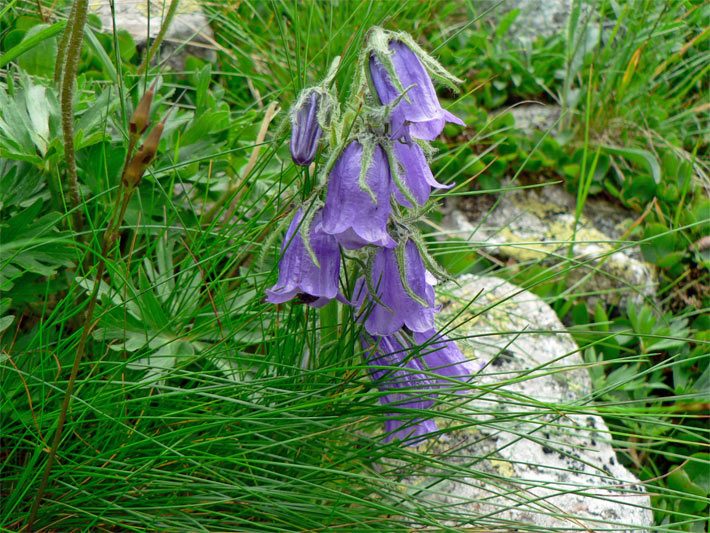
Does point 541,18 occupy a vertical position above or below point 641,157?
above

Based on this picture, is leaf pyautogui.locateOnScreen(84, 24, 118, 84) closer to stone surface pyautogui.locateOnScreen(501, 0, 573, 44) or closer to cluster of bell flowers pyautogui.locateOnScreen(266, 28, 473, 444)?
cluster of bell flowers pyautogui.locateOnScreen(266, 28, 473, 444)

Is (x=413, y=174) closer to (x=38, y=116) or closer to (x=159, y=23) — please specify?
(x=38, y=116)

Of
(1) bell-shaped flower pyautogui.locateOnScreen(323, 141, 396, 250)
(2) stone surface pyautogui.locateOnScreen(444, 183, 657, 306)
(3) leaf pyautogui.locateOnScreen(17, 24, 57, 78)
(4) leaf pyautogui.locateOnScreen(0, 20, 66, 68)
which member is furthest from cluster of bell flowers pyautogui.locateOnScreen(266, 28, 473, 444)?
(2) stone surface pyautogui.locateOnScreen(444, 183, 657, 306)

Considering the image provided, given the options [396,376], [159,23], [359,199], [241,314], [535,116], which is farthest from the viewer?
[535,116]

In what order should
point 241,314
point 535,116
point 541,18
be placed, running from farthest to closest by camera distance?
point 541,18, point 535,116, point 241,314

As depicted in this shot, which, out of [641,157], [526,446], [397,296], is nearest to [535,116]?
[641,157]

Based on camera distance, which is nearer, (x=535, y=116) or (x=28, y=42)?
(x=28, y=42)
